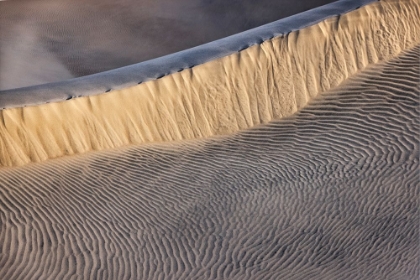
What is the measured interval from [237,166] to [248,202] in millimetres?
163

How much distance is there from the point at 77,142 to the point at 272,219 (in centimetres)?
63

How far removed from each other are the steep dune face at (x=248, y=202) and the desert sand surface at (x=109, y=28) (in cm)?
130

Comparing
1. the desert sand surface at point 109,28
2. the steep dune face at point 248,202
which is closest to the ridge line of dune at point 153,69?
the steep dune face at point 248,202

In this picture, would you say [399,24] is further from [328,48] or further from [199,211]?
[199,211]

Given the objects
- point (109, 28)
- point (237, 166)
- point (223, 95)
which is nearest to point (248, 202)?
point (237, 166)

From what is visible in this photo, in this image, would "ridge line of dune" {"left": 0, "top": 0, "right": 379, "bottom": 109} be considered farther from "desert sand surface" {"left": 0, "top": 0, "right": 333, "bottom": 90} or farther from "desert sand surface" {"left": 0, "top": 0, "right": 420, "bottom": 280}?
"desert sand surface" {"left": 0, "top": 0, "right": 333, "bottom": 90}

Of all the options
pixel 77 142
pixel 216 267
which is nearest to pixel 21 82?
pixel 77 142

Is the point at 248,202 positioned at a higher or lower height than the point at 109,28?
lower

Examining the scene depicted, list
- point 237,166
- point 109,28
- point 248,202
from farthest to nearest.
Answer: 1. point 109,28
2. point 237,166
3. point 248,202

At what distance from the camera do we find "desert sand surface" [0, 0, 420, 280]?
4.35 ft

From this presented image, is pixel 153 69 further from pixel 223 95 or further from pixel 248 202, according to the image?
pixel 248 202

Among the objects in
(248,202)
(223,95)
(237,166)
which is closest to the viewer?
(248,202)

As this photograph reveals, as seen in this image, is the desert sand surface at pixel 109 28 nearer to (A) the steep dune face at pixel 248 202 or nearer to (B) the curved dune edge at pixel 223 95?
(B) the curved dune edge at pixel 223 95

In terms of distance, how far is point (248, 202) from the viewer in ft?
4.89
